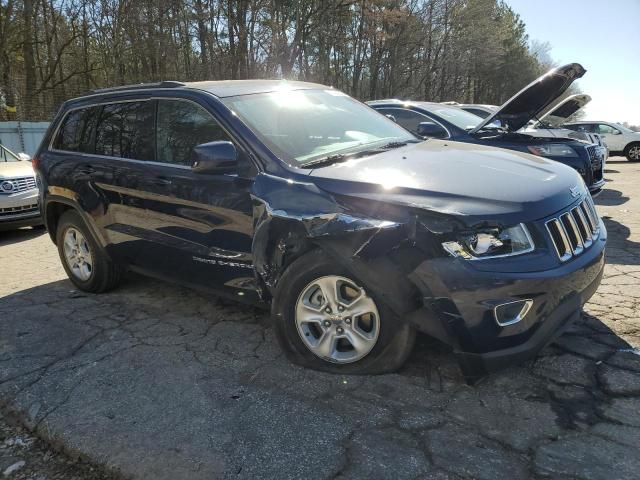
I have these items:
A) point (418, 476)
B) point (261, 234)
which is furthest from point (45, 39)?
A: point (418, 476)

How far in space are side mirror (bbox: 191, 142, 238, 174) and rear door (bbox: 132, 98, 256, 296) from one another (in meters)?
0.11

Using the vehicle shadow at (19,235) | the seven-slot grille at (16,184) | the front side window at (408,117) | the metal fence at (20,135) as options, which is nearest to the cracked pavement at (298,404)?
the front side window at (408,117)

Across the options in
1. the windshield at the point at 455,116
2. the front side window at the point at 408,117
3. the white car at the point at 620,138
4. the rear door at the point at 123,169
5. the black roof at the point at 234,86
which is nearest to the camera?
the black roof at the point at 234,86

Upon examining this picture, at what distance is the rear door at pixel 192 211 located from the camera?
333cm

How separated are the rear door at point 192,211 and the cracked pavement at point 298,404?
49cm

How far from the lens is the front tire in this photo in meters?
2.79

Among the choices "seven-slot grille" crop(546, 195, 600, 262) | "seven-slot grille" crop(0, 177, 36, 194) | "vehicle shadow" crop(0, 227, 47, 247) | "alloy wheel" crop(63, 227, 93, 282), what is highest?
"seven-slot grille" crop(546, 195, 600, 262)

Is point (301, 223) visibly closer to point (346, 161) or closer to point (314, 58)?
point (346, 161)

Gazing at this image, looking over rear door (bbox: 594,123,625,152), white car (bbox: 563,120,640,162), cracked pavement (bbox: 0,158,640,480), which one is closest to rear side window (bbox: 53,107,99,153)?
cracked pavement (bbox: 0,158,640,480)

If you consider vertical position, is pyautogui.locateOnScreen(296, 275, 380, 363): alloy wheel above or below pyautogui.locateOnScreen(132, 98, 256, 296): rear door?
below

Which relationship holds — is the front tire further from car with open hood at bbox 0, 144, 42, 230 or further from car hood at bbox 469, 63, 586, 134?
car with open hood at bbox 0, 144, 42, 230

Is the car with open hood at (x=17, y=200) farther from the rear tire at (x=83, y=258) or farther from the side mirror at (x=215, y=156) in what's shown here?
the side mirror at (x=215, y=156)

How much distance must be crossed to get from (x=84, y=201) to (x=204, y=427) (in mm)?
2738

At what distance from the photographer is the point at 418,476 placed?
2174mm
